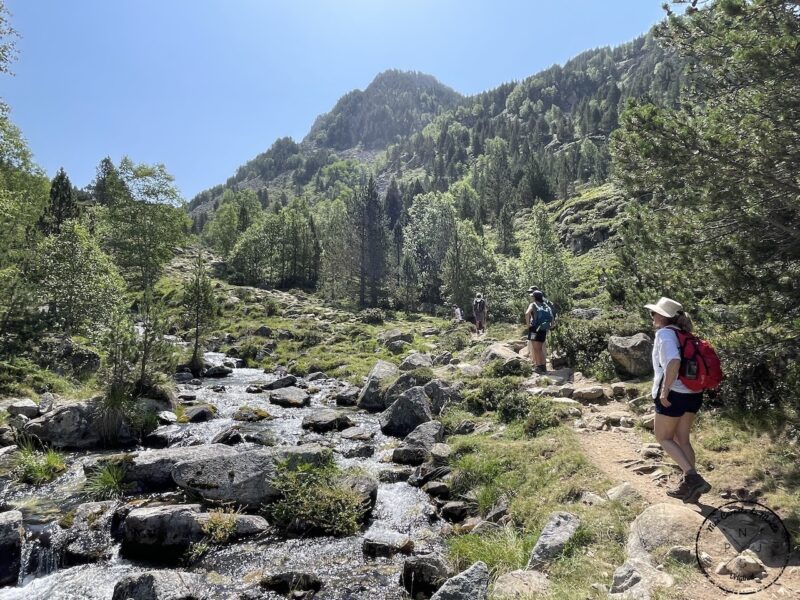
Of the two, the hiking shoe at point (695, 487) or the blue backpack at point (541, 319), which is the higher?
the blue backpack at point (541, 319)

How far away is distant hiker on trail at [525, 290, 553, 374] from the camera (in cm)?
1775

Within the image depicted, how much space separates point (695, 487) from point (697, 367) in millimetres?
2037

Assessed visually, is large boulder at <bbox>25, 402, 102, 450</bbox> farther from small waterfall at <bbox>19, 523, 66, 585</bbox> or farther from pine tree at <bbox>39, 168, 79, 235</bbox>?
pine tree at <bbox>39, 168, 79, 235</bbox>

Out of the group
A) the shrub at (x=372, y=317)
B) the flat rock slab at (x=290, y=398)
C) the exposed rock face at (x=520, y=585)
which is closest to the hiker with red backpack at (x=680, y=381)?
the exposed rock face at (x=520, y=585)

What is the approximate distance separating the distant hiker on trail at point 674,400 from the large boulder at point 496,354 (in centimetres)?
1165

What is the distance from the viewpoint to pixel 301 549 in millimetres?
10203

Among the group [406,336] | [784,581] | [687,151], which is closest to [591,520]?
[784,581]

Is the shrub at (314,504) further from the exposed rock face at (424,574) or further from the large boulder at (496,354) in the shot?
the large boulder at (496,354)

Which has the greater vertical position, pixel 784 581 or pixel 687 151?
pixel 687 151

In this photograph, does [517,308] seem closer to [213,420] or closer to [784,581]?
[213,420]

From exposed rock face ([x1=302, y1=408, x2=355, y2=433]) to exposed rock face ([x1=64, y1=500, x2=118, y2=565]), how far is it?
8.09 metres

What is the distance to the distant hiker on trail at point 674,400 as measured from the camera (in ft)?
25.7

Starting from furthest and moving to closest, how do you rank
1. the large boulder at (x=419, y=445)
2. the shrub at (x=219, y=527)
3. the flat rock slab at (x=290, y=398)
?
1. the flat rock slab at (x=290, y=398)
2. the large boulder at (x=419, y=445)
3. the shrub at (x=219, y=527)

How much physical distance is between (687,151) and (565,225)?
3398 inches
